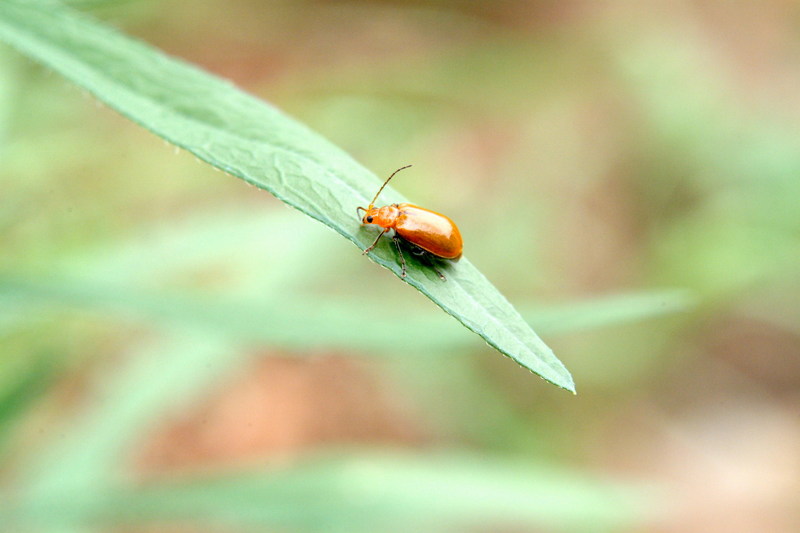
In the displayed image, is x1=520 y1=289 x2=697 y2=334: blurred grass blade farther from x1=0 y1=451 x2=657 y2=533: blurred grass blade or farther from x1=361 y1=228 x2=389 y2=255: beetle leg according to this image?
x1=0 y1=451 x2=657 y2=533: blurred grass blade

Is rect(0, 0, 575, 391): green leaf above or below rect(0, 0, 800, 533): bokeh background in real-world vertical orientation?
below

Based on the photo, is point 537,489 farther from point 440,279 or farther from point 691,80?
point 691,80

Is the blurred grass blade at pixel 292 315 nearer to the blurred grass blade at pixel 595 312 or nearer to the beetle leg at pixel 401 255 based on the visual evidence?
the blurred grass blade at pixel 595 312

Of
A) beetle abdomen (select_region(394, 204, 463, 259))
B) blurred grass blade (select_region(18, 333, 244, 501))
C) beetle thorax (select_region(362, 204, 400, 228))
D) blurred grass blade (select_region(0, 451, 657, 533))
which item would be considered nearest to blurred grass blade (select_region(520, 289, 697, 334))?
beetle abdomen (select_region(394, 204, 463, 259))

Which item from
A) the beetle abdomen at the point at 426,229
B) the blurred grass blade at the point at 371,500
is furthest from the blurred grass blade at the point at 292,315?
the blurred grass blade at the point at 371,500

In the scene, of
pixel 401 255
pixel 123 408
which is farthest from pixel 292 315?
pixel 123 408

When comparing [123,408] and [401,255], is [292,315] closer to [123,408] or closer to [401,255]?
[401,255]
